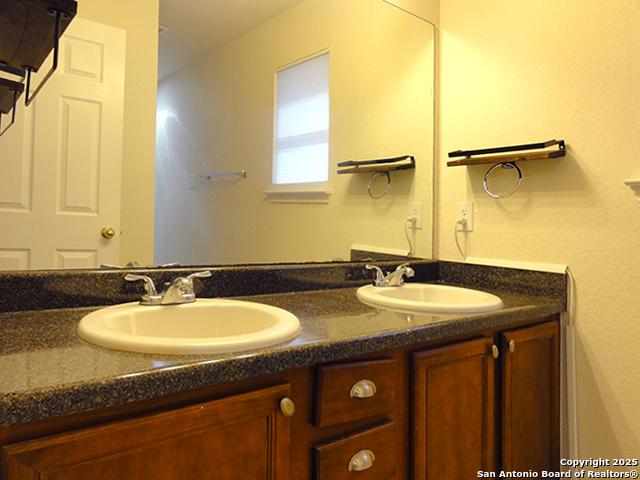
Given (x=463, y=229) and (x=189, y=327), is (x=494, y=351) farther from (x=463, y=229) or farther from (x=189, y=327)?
(x=189, y=327)

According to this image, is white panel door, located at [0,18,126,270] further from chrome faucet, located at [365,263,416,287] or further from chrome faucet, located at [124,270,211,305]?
chrome faucet, located at [365,263,416,287]

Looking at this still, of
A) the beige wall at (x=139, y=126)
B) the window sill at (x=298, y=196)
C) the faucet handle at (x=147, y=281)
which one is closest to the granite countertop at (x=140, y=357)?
the faucet handle at (x=147, y=281)

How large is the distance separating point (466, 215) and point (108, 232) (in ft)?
4.29

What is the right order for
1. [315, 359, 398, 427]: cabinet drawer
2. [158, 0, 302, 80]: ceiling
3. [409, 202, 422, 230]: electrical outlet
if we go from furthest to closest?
[409, 202, 422, 230]: electrical outlet → [158, 0, 302, 80]: ceiling → [315, 359, 398, 427]: cabinet drawer

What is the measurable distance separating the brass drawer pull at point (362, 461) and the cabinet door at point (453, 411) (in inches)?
5.7

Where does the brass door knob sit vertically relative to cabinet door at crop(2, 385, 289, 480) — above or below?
below

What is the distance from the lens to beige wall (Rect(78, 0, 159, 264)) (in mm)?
1206

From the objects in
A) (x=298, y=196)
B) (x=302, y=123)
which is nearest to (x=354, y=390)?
(x=298, y=196)

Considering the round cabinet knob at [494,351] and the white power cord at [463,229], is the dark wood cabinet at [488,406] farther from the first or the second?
the white power cord at [463,229]

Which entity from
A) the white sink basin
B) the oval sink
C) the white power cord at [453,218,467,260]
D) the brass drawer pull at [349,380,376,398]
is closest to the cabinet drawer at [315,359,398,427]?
the brass drawer pull at [349,380,376,398]

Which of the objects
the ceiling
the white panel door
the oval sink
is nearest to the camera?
the oval sink

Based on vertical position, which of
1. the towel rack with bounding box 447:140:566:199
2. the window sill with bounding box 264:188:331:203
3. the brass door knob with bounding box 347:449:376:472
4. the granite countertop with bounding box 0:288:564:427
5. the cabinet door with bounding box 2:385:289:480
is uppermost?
the towel rack with bounding box 447:140:566:199

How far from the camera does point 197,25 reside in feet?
4.39

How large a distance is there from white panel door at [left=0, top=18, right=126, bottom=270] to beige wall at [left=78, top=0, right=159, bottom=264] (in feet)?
0.07
